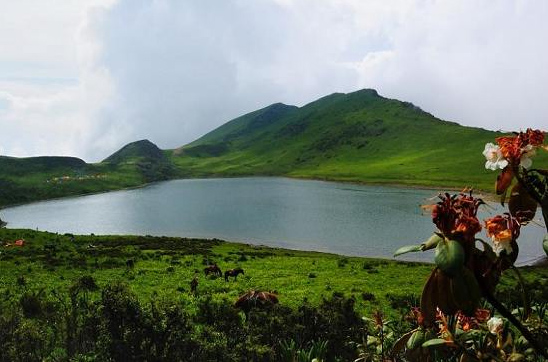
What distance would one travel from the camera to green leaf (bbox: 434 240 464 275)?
→ 247 cm

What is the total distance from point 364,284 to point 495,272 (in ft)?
111

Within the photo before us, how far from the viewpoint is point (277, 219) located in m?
102

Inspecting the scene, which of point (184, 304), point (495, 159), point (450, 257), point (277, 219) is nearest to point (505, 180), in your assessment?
point (495, 159)

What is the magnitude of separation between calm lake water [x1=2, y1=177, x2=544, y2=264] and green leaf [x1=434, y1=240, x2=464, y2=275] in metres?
48.0

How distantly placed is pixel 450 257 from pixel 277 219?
9961 cm

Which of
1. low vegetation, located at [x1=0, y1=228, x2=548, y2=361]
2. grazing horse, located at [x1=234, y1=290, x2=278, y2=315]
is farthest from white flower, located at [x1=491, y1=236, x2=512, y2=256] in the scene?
grazing horse, located at [x1=234, y1=290, x2=278, y2=315]

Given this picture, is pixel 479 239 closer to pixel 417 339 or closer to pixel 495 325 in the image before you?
pixel 495 325

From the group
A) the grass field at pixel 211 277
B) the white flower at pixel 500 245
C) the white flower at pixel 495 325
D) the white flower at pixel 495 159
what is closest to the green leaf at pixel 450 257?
the white flower at pixel 500 245

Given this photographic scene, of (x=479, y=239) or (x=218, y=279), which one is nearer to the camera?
(x=479, y=239)

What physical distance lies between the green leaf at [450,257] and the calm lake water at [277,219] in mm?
48022

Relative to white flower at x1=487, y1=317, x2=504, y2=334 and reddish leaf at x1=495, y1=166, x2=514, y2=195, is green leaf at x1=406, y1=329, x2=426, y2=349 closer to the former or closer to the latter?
white flower at x1=487, y1=317, x2=504, y2=334

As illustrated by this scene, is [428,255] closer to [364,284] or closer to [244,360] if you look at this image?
[364,284]

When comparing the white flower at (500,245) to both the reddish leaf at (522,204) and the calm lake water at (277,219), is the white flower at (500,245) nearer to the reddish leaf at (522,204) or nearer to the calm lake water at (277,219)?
the reddish leaf at (522,204)

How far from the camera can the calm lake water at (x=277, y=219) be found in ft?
246
